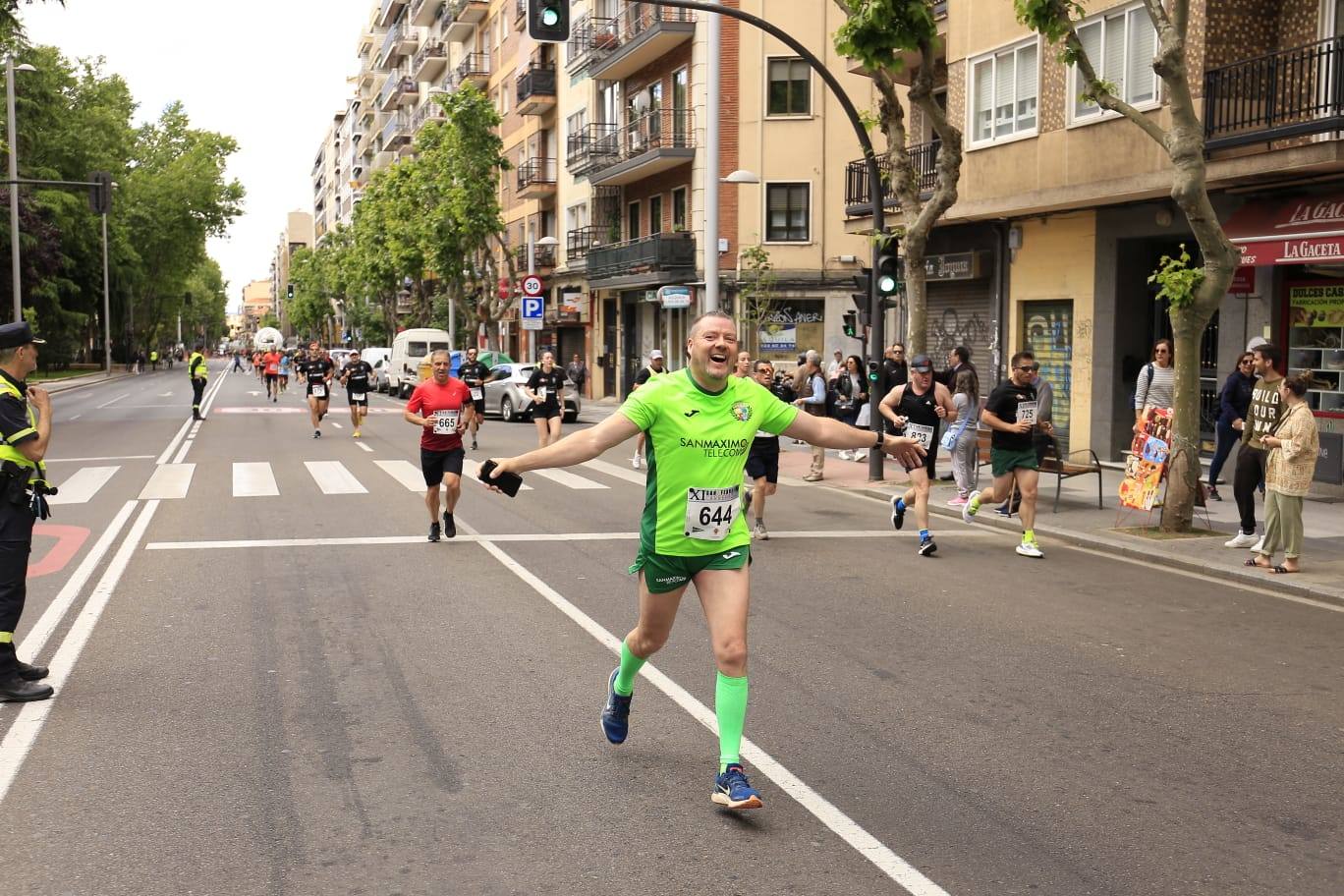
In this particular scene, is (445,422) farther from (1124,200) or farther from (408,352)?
(408,352)

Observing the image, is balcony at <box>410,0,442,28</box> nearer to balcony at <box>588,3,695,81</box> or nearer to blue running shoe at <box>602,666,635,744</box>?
balcony at <box>588,3,695,81</box>

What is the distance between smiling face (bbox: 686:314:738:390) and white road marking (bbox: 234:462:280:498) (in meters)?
11.3

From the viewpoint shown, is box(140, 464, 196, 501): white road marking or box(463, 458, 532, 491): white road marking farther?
box(463, 458, 532, 491): white road marking

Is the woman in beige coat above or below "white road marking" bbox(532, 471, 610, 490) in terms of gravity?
above

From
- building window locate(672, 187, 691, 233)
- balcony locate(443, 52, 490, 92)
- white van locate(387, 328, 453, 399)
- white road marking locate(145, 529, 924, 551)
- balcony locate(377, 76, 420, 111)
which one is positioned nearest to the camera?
white road marking locate(145, 529, 924, 551)

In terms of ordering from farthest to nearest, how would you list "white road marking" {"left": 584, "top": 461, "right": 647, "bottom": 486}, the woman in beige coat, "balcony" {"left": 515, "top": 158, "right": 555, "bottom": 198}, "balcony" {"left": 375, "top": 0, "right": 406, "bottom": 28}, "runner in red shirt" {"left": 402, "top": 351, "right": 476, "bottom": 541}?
"balcony" {"left": 375, "top": 0, "right": 406, "bottom": 28}
"balcony" {"left": 515, "top": 158, "right": 555, "bottom": 198}
"white road marking" {"left": 584, "top": 461, "right": 647, "bottom": 486}
"runner in red shirt" {"left": 402, "top": 351, "right": 476, "bottom": 541}
the woman in beige coat

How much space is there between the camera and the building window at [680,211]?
120 feet

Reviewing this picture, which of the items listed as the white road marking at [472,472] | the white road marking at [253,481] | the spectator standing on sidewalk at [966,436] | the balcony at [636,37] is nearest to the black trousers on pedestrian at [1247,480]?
the spectator standing on sidewalk at [966,436]

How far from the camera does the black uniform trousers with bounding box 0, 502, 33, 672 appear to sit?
21.6 ft

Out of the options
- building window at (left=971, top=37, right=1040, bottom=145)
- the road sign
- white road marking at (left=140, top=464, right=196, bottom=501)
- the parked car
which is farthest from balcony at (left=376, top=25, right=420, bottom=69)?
white road marking at (left=140, top=464, right=196, bottom=501)

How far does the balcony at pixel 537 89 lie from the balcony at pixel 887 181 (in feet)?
80.3

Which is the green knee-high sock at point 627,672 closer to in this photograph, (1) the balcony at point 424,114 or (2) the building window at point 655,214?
(2) the building window at point 655,214

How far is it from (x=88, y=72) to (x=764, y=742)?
73048 millimetres

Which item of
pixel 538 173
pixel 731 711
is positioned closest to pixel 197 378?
pixel 538 173
